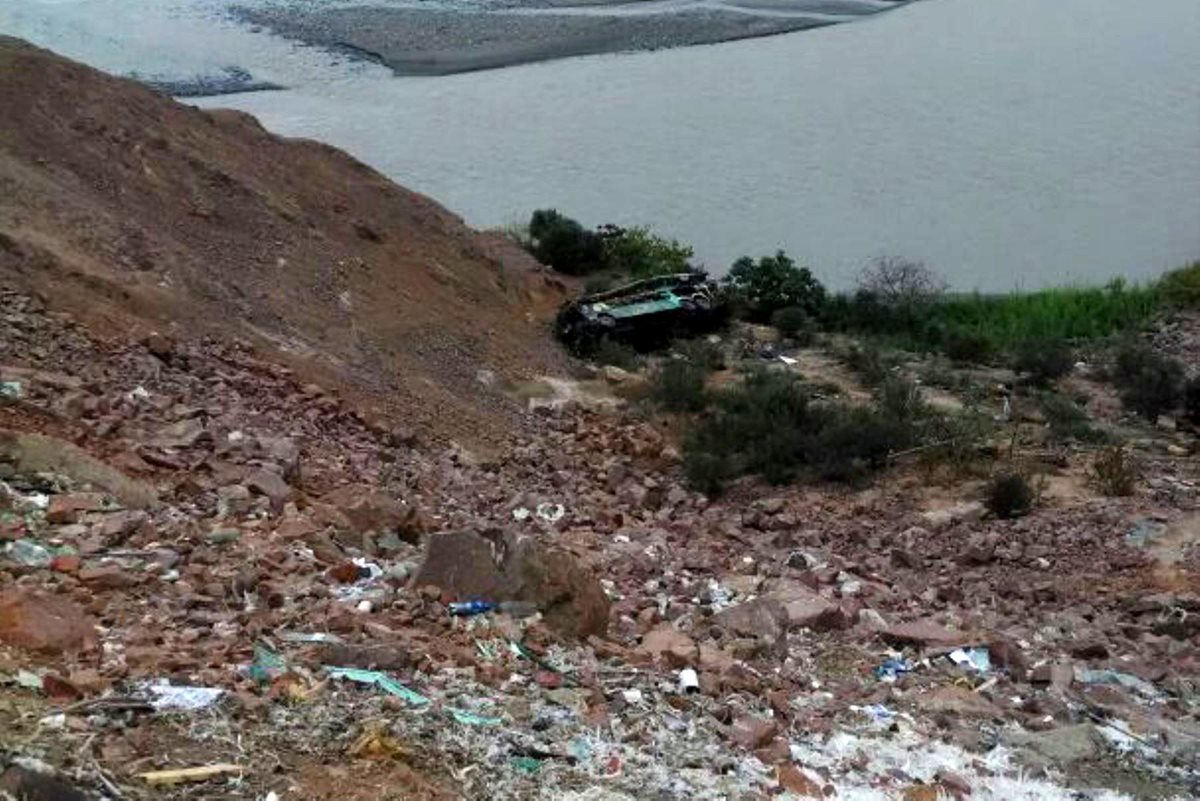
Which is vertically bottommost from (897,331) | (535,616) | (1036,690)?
(897,331)

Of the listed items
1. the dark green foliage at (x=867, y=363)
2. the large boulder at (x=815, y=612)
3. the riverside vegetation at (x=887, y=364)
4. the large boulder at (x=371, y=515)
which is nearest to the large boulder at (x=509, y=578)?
the large boulder at (x=371, y=515)

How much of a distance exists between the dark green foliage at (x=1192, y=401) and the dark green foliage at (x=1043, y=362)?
156cm

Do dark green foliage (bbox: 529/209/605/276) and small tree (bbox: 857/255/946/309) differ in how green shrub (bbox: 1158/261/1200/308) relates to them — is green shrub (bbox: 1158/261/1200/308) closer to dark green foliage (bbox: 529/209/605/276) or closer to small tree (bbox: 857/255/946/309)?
small tree (bbox: 857/255/946/309)

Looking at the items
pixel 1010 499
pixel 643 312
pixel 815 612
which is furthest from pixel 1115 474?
pixel 643 312

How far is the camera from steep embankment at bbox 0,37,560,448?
10.2 m

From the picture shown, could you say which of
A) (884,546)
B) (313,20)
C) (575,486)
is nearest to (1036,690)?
(884,546)

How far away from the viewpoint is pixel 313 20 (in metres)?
33.7

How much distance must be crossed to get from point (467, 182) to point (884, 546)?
15.5 m

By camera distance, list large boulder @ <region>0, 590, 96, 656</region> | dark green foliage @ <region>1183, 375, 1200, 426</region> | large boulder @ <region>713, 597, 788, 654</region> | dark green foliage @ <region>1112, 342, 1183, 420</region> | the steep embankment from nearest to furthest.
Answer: large boulder @ <region>0, 590, 96, 656</region>
large boulder @ <region>713, 597, 788, 654</region>
the steep embankment
dark green foliage @ <region>1183, 375, 1200, 426</region>
dark green foliage @ <region>1112, 342, 1183, 420</region>

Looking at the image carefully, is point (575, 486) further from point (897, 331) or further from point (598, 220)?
point (598, 220)

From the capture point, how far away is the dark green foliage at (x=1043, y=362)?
14.0 metres

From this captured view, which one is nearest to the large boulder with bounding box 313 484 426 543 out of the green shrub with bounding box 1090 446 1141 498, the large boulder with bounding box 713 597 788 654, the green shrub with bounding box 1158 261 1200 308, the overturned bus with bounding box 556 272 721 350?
the large boulder with bounding box 713 597 788 654

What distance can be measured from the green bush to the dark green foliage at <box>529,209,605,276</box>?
0.19 m

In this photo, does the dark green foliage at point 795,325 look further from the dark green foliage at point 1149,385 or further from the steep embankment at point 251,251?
the dark green foliage at point 1149,385
